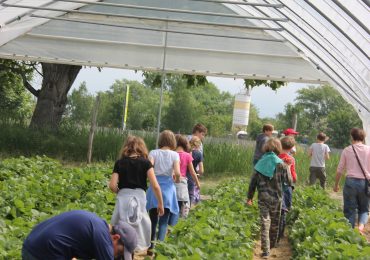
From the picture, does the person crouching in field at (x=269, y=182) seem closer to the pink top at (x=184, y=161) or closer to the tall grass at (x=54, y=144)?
the pink top at (x=184, y=161)

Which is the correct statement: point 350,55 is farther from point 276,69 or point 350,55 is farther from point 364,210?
point 276,69

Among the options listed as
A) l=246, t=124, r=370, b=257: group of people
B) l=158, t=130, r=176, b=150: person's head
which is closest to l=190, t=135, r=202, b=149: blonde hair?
l=246, t=124, r=370, b=257: group of people

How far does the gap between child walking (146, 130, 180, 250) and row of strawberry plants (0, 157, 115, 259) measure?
49cm

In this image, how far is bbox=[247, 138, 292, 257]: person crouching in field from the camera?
6.89m

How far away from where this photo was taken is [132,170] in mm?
5559

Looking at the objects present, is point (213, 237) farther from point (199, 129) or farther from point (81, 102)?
point (81, 102)

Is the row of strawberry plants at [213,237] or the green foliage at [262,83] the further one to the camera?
the green foliage at [262,83]

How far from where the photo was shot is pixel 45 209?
23.5 ft

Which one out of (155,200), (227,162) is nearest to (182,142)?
(155,200)

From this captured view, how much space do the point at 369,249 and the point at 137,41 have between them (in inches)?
301

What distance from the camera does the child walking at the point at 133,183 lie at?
18.2 ft

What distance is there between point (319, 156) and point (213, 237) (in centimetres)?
697

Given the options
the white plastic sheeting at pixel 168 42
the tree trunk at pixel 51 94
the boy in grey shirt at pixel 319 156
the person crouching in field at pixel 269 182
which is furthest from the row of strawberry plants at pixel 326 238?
the tree trunk at pixel 51 94

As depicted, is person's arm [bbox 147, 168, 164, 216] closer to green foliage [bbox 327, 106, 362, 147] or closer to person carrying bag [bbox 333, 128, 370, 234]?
person carrying bag [bbox 333, 128, 370, 234]
